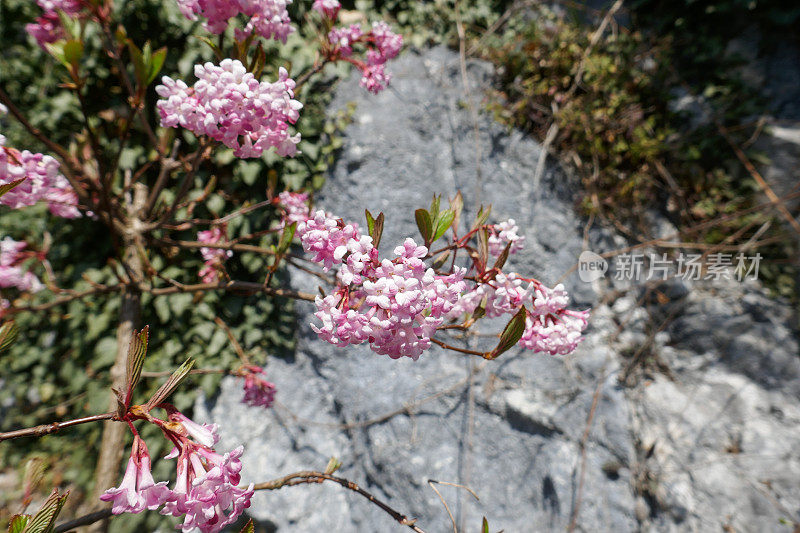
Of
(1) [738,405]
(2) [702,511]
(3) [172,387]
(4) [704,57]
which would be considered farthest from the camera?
(4) [704,57]

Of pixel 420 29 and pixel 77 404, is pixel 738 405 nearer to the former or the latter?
pixel 420 29

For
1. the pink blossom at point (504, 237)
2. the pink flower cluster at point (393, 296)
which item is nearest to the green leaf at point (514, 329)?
the pink flower cluster at point (393, 296)

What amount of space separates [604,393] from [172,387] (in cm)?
175

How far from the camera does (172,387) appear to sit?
1.88 ft

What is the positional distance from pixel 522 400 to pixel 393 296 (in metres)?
1.31

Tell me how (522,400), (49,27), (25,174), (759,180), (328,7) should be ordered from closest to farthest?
(25,174) → (328,7) → (49,27) → (522,400) → (759,180)

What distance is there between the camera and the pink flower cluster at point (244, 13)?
2.68 ft

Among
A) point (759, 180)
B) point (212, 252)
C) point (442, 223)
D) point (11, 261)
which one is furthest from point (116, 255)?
point (759, 180)

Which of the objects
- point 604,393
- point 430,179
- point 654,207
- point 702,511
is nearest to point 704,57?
point 654,207

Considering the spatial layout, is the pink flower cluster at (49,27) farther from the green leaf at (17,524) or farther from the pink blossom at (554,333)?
the pink blossom at (554,333)

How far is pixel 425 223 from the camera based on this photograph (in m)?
0.75

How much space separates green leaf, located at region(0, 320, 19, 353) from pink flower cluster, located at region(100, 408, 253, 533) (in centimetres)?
36

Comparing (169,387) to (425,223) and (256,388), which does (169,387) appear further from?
(256,388)

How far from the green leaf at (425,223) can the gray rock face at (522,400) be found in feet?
3.22
